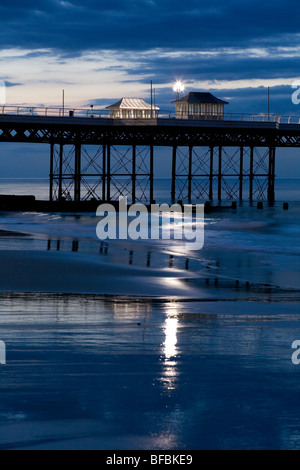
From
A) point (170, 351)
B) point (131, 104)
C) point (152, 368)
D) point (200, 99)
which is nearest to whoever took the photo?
point (152, 368)

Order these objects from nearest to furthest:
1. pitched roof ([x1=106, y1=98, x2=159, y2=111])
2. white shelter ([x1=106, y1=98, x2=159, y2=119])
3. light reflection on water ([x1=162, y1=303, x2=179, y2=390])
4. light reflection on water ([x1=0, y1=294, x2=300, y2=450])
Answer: light reflection on water ([x1=0, y1=294, x2=300, y2=450]) → light reflection on water ([x1=162, y1=303, x2=179, y2=390]) → white shelter ([x1=106, y1=98, x2=159, y2=119]) → pitched roof ([x1=106, y1=98, x2=159, y2=111])

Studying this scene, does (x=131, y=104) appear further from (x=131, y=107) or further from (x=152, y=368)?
(x=152, y=368)

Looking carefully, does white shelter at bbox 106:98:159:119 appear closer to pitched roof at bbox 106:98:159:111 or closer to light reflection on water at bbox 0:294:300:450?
pitched roof at bbox 106:98:159:111

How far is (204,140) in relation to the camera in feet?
229

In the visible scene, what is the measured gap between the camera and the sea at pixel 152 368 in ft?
24.4

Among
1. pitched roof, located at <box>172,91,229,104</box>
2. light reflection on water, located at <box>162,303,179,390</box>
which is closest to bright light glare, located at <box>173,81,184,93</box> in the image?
pitched roof, located at <box>172,91,229,104</box>

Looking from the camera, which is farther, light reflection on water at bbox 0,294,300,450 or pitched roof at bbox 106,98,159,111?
pitched roof at bbox 106,98,159,111

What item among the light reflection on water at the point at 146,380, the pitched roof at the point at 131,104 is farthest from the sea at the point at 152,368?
the pitched roof at the point at 131,104

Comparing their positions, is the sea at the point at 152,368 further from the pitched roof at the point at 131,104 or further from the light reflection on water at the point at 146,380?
the pitched roof at the point at 131,104

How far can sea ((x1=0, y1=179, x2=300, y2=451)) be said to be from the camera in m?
7.44

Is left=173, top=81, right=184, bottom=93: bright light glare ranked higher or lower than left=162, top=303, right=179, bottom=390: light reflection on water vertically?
higher

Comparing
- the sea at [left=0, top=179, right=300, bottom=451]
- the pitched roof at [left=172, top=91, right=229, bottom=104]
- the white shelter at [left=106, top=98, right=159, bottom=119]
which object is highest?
the pitched roof at [left=172, top=91, right=229, bottom=104]

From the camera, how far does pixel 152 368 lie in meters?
9.76

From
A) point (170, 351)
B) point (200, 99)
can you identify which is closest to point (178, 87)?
point (200, 99)
